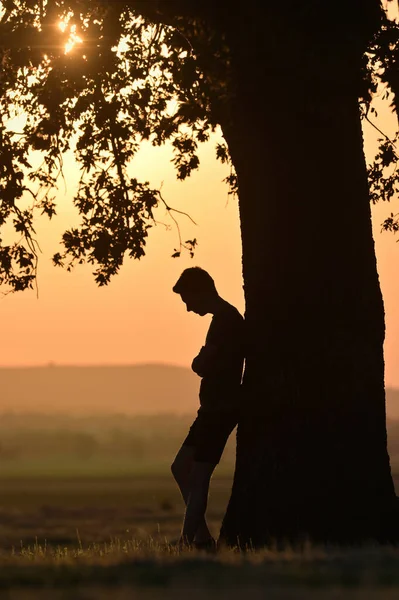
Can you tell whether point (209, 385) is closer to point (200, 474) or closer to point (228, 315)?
point (228, 315)

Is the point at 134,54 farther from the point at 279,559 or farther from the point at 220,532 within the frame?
the point at 279,559

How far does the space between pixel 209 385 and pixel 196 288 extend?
36.6 inches

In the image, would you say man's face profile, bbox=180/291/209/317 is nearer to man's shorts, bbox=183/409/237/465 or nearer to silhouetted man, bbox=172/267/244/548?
silhouetted man, bbox=172/267/244/548

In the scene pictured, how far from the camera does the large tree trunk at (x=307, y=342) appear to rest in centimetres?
1198

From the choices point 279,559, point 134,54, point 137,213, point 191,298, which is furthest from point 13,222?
point 279,559

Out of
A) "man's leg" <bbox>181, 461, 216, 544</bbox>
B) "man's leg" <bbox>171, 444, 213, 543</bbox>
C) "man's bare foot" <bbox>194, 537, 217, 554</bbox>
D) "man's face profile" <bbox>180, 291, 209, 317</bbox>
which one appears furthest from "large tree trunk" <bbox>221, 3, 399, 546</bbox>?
"man's face profile" <bbox>180, 291, 209, 317</bbox>

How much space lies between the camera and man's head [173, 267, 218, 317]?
37.4ft

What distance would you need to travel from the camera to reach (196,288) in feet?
37.3

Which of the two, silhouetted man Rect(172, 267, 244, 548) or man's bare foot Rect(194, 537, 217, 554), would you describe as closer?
silhouetted man Rect(172, 267, 244, 548)

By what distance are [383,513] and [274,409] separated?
1511 millimetres

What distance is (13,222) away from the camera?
57.1ft

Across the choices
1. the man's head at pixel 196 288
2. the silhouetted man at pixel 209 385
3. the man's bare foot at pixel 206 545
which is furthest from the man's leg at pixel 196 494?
the man's head at pixel 196 288

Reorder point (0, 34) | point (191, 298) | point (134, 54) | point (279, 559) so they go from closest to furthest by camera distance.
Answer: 1. point (279, 559)
2. point (191, 298)
3. point (0, 34)
4. point (134, 54)

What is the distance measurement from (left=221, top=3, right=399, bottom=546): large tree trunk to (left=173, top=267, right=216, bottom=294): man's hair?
1064 millimetres
